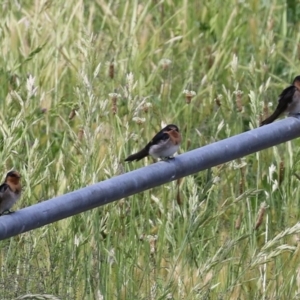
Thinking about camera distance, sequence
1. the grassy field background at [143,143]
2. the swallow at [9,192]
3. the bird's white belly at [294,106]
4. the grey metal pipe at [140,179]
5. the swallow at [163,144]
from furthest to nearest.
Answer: the bird's white belly at [294,106] < the swallow at [163,144] < the grassy field background at [143,143] < the swallow at [9,192] < the grey metal pipe at [140,179]

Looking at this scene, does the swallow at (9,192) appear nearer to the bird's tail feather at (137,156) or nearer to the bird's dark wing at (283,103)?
the bird's tail feather at (137,156)

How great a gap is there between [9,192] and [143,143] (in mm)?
1588

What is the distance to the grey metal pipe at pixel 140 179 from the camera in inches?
72.8

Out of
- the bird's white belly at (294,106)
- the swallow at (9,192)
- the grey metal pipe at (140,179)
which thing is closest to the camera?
the grey metal pipe at (140,179)

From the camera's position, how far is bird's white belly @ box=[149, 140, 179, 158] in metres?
3.37

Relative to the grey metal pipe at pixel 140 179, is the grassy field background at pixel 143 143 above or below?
above

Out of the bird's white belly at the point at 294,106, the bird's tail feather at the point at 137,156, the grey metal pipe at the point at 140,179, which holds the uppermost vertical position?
the bird's white belly at the point at 294,106

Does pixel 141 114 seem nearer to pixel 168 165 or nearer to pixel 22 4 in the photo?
pixel 22 4

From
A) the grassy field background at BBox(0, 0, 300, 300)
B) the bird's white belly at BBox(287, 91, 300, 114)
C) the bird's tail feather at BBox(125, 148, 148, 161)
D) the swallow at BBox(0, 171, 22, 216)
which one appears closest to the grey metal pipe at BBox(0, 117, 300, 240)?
the grassy field background at BBox(0, 0, 300, 300)

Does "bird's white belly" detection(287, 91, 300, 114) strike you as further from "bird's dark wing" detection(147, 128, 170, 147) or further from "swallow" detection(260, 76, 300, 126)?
"bird's dark wing" detection(147, 128, 170, 147)

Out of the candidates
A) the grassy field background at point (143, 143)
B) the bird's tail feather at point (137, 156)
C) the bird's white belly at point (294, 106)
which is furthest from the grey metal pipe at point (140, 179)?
the bird's white belly at point (294, 106)

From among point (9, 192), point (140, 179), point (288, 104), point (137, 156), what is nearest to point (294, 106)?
point (288, 104)

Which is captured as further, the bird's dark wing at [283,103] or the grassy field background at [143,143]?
the bird's dark wing at [283,103]

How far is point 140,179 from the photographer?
206cm
